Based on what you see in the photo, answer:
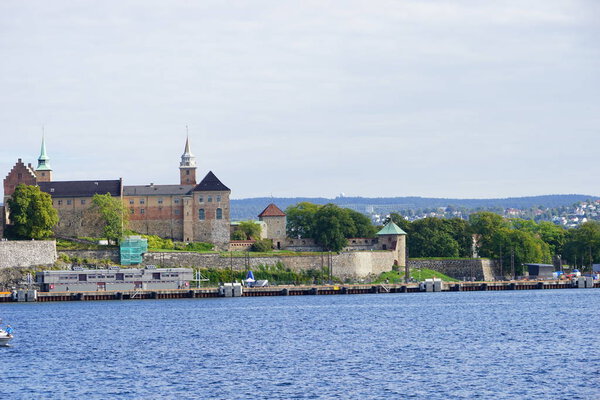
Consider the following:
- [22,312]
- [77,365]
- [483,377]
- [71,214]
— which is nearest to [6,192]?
[71,214]

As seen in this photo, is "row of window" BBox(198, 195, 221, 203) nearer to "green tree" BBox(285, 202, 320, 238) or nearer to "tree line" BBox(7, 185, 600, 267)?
"tree line" BBox(7, 185, 600, 267)

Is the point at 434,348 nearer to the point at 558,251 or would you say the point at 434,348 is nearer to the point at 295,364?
the point at 295,364

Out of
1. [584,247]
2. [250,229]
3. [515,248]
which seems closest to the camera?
[250,229]

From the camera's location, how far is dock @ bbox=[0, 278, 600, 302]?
314 ft

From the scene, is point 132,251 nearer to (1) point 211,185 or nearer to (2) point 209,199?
(2) point 209,199

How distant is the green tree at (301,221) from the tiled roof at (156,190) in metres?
13.5

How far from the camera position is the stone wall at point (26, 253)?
100250 mm

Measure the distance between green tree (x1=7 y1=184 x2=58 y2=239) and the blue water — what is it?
20.1 meters

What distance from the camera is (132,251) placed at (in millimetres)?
106250

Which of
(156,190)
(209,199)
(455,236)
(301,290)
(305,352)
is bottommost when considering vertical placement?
(305,352)

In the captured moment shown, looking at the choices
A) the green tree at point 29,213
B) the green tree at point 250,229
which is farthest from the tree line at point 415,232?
the green tree at point 250,229

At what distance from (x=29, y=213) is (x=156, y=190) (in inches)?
692

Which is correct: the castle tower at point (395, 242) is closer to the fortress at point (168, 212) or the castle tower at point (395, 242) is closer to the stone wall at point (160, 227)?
the fortress at point (168, 212)

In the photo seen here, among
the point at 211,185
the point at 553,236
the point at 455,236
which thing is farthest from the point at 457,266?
the point at 553,236
